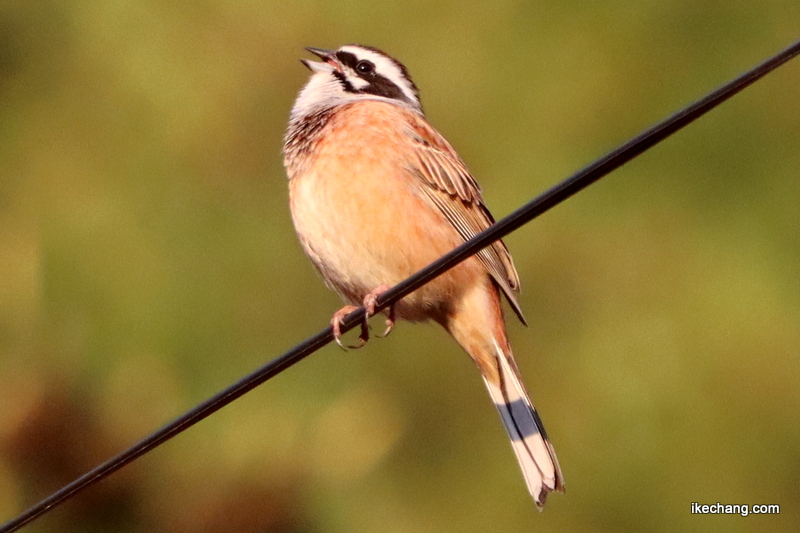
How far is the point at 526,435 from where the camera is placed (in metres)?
5.78

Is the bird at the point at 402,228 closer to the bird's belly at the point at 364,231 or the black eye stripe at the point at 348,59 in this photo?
the bird's belly at the point at 364,231

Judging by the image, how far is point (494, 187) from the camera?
1302 cm

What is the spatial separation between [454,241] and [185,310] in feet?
17.8

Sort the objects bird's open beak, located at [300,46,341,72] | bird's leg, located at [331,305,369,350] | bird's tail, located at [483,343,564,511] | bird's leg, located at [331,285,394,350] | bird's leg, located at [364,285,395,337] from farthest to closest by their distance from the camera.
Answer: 1. bird's open beak, located at [300,46,341,72]
2. bird's tail, located at [483,343,564,511]
3. bird's leg, located at [331,305,369,350]
4. bird's leg, located at [331,285,394,350]
5. bird's leg, located at [364,285,395,337]

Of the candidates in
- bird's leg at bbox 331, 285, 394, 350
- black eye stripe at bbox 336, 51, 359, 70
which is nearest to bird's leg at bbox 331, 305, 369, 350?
bird's leg at bbox 331, 285, 394, 350

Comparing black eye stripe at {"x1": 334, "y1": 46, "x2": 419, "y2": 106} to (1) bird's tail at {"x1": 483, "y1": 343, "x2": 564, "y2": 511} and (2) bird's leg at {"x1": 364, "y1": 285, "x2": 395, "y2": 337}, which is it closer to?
(2) bird's leg at {"x1": 364, "y1": 285, "x2": 395, "y2": 337}

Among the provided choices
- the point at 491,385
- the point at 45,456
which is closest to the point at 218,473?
the point at 45,456

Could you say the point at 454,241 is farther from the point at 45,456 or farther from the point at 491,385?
the point at 45,456

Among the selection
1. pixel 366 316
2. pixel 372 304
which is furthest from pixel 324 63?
pixel 372 304

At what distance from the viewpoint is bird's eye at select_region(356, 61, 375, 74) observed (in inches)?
261

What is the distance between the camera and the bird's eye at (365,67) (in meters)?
6.62

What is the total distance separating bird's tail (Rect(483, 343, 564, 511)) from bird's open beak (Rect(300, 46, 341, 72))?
162 centimetres

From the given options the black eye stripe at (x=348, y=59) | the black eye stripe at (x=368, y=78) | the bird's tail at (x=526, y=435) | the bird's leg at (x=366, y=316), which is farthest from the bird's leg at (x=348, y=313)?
the black eye stripe at (x=348, y=59)

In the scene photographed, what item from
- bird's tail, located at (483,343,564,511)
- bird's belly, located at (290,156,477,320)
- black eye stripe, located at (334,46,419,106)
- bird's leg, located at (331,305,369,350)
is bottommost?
bird's tail, located at (483,343,564,511)
